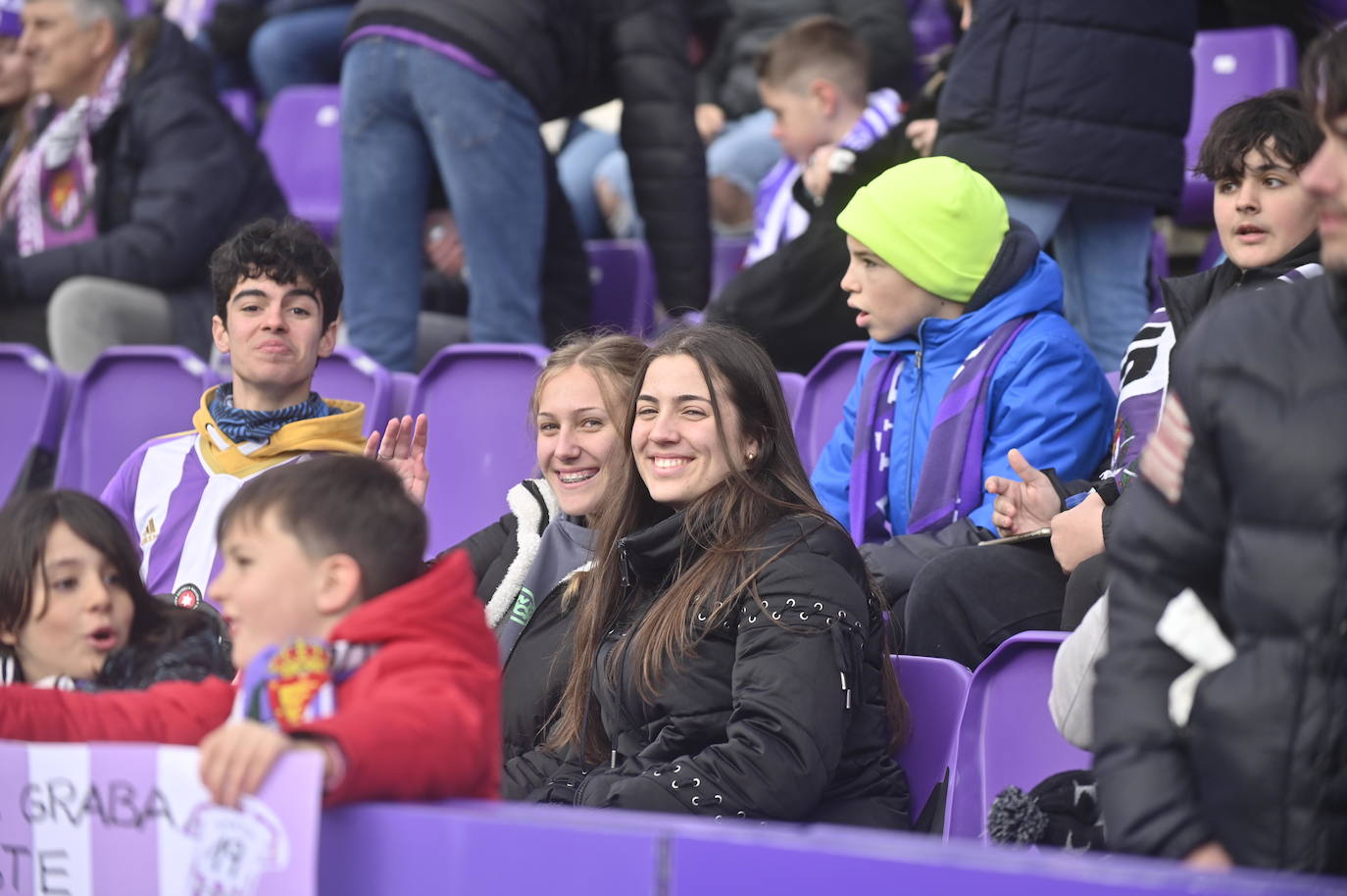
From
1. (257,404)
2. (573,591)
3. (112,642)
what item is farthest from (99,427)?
(112,642)

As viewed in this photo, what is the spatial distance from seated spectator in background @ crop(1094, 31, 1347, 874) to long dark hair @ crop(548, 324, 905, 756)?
2.98 ft

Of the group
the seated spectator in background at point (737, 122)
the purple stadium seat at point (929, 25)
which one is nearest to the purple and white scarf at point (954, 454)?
the seated spectator in background at point (737, 122)

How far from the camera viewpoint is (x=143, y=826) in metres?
2.07

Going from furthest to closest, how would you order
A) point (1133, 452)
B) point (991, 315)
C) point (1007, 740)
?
point (991, 315), point (1133, 452), point (1007, 740)

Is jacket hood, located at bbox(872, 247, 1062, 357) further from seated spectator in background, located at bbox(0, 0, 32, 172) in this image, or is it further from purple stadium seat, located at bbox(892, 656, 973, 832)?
seated spectator in background, located at bbox(0, 0, 32, 172)

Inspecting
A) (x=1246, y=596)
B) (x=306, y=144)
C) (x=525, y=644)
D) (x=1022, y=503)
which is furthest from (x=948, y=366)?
(x=306, y=144)

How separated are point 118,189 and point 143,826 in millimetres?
4138

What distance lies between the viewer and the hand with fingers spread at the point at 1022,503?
3.40 m

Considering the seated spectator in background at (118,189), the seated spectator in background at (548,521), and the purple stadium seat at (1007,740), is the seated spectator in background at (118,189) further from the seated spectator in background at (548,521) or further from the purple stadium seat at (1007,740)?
the purple stadium seat at (1007,740)

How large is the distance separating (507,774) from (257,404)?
1063mm

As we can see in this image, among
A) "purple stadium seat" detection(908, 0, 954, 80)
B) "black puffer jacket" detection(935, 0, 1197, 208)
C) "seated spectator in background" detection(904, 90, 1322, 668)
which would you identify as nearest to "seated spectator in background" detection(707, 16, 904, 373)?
"black puffer jacket" detection(935, 0, 1197, 208)

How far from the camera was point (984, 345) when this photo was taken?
12.4ft

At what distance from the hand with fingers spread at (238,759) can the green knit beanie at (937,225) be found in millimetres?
2199

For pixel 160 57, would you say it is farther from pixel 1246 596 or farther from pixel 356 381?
pixel 1246 596
